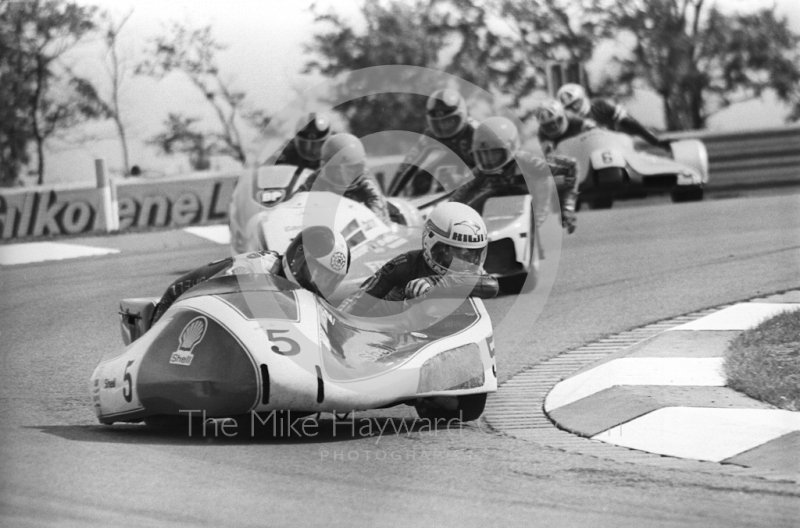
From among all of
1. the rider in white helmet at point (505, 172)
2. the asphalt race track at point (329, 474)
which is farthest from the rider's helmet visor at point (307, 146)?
the asphalt race track at point (329, 474)

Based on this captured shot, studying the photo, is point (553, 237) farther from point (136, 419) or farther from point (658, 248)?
point (136, 419)

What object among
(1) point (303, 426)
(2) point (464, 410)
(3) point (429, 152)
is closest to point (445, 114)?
(3) point (429, 152)

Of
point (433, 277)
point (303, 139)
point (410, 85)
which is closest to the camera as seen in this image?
point (433, 277)

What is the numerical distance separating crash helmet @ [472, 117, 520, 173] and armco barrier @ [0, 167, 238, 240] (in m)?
7.99

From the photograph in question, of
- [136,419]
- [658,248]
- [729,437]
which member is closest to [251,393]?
[136,419]

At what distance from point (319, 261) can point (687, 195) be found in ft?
37.2

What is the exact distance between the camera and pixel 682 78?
22562 millimetres

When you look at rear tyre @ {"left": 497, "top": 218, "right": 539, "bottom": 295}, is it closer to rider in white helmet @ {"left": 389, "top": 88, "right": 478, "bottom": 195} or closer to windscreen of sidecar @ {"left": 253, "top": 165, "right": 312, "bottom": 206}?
rider in white helmet @ {"left": 389, "top": 88, "right": 478, "bottom": 195}

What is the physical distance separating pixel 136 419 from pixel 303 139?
647 cm

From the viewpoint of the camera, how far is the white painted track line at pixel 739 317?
771 cm

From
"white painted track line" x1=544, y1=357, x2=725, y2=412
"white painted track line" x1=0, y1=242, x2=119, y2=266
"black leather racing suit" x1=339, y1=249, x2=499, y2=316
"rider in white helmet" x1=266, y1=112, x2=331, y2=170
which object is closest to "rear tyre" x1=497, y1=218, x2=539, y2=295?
"rider in white helmet" x1=266, y1=112, x2=331, y2=170

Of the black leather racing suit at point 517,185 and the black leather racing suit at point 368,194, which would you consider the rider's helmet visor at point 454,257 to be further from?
the black leather racing suit at point 517,185

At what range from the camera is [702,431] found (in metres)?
5.43

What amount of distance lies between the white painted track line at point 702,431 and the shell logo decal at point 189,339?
75.0 inches
